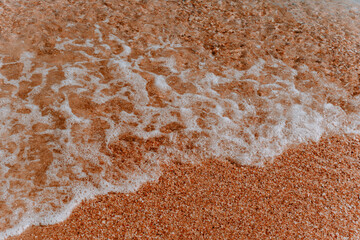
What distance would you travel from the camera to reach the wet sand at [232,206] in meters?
2.72

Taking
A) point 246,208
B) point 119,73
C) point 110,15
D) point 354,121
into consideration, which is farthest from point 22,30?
point 354,121

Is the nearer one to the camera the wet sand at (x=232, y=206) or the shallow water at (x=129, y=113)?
the wet sand at (x=232, y=206)

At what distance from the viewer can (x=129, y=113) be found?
3869 millimetres

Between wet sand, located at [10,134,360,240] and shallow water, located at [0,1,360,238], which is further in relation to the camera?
shallow water, located at [0,1,360,238]

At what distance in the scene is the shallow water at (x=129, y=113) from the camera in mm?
3127

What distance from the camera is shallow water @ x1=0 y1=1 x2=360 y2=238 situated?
313 cm

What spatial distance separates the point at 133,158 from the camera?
3.35m

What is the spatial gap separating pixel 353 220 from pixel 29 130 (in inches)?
140

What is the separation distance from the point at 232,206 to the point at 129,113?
1739 mm

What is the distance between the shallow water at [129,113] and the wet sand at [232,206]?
16 centimetres

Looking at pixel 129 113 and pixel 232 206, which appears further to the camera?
pixel 129 113

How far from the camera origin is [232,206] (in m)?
Answer: 2.92

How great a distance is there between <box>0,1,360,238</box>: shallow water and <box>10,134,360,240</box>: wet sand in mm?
157

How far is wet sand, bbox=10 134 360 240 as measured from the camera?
272cm
